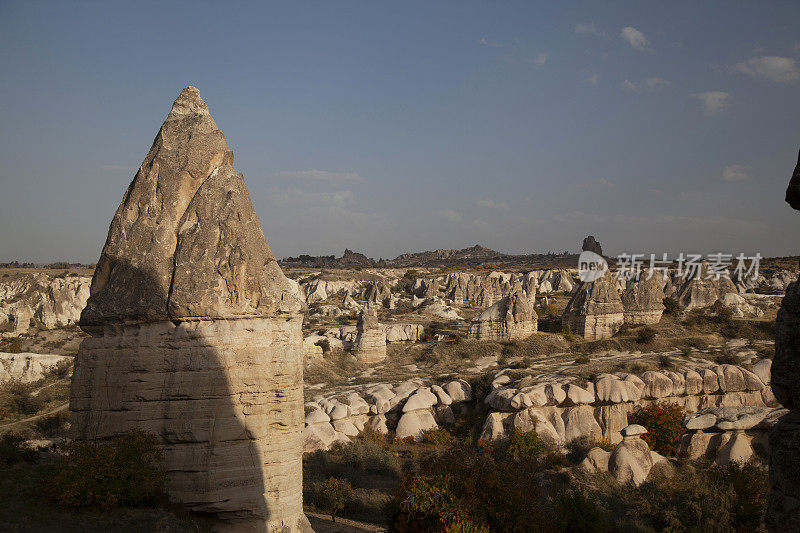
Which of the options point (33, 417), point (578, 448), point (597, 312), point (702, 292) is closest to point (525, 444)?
point (578, 448)

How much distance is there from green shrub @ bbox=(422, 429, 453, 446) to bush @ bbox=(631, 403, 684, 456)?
6.54 metres

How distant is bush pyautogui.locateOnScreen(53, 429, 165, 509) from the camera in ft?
22.9

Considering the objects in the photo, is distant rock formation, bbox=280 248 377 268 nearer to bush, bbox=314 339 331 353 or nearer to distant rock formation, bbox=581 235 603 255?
distant rock formation, bbox=581 235 603 255

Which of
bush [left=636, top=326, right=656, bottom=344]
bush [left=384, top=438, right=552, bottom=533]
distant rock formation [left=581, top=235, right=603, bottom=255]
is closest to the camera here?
bush [left=384, top=438, right=552, bottom=533]

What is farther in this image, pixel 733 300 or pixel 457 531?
pixel 733 300

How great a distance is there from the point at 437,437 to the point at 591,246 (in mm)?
88015

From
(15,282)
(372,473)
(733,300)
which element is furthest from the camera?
(15,282)

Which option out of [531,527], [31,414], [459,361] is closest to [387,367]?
[459,361]

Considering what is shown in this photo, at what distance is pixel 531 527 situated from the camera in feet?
30.5

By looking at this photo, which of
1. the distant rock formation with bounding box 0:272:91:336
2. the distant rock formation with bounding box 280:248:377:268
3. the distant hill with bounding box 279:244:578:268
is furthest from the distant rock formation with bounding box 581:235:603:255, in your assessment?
the distant rock formation with bounding box 0:272:91:336

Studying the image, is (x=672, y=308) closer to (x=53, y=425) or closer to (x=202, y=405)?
(x=202, y=405)

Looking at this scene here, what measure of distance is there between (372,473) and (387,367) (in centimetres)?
1557

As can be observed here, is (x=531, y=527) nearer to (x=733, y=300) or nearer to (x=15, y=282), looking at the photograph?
(x=733, y=300)

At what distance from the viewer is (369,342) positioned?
3216 cm
